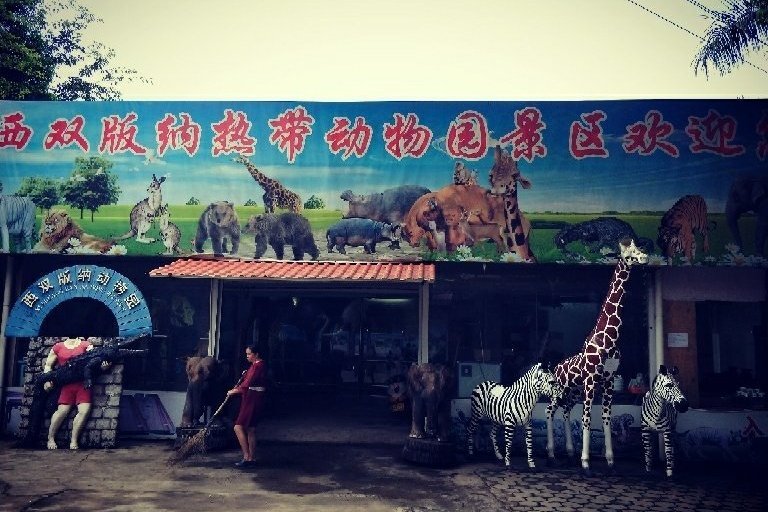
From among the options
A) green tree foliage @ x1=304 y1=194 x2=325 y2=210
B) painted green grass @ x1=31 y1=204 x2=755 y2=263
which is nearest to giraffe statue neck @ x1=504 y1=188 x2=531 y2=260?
painted green grass @ x1=31 y1=204 x2=755 y2=263

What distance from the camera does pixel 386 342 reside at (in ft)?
45.2

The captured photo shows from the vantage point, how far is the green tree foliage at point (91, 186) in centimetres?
1081

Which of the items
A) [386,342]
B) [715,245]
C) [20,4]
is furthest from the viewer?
[20,4]

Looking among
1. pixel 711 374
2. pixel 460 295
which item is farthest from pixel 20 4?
pixel 711 374

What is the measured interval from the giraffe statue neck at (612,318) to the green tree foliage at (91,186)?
909 cm

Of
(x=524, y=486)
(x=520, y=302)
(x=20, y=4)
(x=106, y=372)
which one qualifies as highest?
(x=20, y=4)

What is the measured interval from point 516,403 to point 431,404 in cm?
144

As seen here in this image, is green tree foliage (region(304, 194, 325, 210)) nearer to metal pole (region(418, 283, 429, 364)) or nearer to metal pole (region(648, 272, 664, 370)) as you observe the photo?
metal pole (region(418, 283, 429, 364))

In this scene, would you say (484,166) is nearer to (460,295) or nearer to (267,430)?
(460,295)

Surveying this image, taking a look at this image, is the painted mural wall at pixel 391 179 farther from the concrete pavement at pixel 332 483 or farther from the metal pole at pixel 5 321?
the concrete pavement at pixel 332 483

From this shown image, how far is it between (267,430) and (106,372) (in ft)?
10.5

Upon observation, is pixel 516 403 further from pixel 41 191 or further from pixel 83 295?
pixel 41 191

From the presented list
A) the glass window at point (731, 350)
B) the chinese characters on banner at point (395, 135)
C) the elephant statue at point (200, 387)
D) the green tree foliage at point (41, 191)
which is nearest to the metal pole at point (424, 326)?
the chinese characters on banner at point (395, 135)

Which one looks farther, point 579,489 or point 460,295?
point 460,295
